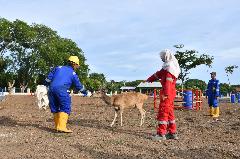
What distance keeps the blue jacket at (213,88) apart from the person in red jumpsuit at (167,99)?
7.60 metres

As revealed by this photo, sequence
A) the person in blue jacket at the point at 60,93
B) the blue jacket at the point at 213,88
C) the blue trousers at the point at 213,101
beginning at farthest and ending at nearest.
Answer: the blue jacket at the point at 213,88
the blue trousers at the point at 213,101
the person in blue jacket at the point at 60,93

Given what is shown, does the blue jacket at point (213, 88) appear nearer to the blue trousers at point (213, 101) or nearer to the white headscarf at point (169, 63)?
the blue trousers at point (213, 101)

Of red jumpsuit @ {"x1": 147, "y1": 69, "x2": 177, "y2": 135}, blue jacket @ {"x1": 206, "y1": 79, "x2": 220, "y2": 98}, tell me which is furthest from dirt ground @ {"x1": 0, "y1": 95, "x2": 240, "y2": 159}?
blue jacket @ {"x1": 206, "y1": 79, "x2": 220, "y2": 98}

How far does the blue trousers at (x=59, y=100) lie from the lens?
11.7 meters

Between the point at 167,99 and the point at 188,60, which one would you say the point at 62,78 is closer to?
the point at 167,99

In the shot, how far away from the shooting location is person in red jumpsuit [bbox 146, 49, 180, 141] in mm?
10352

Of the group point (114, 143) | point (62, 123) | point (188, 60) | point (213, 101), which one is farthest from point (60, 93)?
point (188, 60)

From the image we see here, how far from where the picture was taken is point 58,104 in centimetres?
1184

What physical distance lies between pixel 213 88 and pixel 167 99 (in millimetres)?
7911

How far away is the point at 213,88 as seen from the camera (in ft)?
58.9

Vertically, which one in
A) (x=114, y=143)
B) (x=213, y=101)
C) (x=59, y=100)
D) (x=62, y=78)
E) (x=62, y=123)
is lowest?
(x=114, y=143)

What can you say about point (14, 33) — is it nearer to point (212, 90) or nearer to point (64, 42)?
point (64, 42)

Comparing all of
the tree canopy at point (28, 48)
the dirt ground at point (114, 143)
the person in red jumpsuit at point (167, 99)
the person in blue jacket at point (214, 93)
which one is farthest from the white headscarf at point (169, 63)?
the tree canopy at point (28, 48)

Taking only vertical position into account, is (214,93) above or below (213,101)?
above
